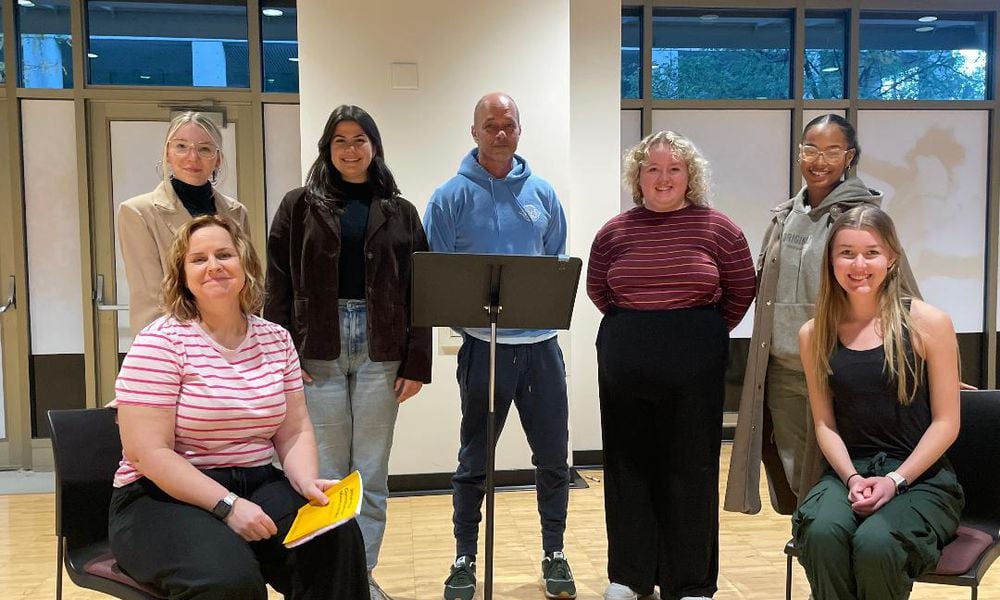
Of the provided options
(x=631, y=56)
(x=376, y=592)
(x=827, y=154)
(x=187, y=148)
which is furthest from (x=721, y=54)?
(x=376, y=592)

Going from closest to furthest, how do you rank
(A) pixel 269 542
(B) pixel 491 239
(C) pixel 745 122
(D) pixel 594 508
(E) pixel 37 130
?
(A) pixel 269 542
(B) pixel 491 239
(D) pixel 594 508
(E) pixel 37 130
(C) pixel 745 122

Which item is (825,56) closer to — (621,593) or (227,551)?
(621,593)

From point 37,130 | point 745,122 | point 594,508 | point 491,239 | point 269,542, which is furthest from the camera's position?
point 745,122

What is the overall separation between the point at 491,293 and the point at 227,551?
93 centimetres

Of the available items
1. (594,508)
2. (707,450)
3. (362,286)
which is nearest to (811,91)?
(594,508)

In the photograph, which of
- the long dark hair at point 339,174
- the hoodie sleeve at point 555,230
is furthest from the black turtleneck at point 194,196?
the hoodie sleeve at point 555,230

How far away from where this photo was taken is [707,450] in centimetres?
251

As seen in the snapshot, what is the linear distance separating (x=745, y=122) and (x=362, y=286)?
11.1ft

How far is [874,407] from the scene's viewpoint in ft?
6.93

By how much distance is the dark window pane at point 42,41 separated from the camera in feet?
15.1

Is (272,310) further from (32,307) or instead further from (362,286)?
(32,307)

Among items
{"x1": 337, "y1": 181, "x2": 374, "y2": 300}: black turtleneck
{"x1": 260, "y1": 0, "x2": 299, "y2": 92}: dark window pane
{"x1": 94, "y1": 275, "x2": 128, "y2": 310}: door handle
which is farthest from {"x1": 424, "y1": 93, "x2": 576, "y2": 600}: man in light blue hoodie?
{"x1": 94, "y1": 275, "x2": 128, "y2": 310}: door handle

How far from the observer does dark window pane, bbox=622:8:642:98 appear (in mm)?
4977

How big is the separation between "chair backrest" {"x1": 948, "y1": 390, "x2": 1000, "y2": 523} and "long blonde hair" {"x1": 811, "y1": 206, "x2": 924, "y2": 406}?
→ 0.27m
